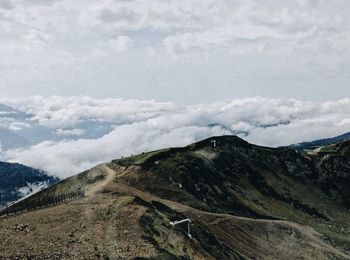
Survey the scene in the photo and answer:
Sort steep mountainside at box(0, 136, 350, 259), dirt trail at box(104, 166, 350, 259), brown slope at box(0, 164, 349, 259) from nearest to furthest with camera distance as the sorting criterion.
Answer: brown slope at box(0, 164, 349, 259), steep mountainside at box(0, 136, 350, 259), dirt trail at box(104, 166, 350, 259)

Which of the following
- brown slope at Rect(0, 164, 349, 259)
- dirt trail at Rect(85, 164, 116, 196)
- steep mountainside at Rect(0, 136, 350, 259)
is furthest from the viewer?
dirt trail at Rect(85, 164, 116, 196)

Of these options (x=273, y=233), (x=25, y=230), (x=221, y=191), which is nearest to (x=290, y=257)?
(x=273, y=233)

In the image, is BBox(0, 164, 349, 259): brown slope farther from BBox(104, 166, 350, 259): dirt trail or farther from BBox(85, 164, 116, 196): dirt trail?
BBox(85, 164, 116, 196): dirt trail

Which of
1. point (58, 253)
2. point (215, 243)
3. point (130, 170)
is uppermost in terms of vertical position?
point (130, 170)

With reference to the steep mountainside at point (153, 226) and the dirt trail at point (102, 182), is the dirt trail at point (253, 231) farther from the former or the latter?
the dirt trail at point (102, 182)

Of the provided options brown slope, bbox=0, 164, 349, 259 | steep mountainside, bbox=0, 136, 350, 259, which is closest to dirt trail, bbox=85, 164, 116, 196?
steep mountainside, bbox=0, 136, 350, 259

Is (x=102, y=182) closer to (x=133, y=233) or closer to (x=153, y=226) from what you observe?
(x=153, y=226)

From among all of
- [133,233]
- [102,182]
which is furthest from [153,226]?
[102,182]

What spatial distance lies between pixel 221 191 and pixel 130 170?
41.0 m

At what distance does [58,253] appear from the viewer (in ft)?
279

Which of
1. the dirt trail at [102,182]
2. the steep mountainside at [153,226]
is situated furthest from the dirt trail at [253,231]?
the dirt trail at [102,182]

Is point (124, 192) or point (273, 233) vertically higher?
point (124, 192)

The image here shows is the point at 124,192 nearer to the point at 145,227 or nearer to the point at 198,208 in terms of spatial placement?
the point at 198,208

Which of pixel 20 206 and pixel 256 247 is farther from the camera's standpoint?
pixel 20 206
